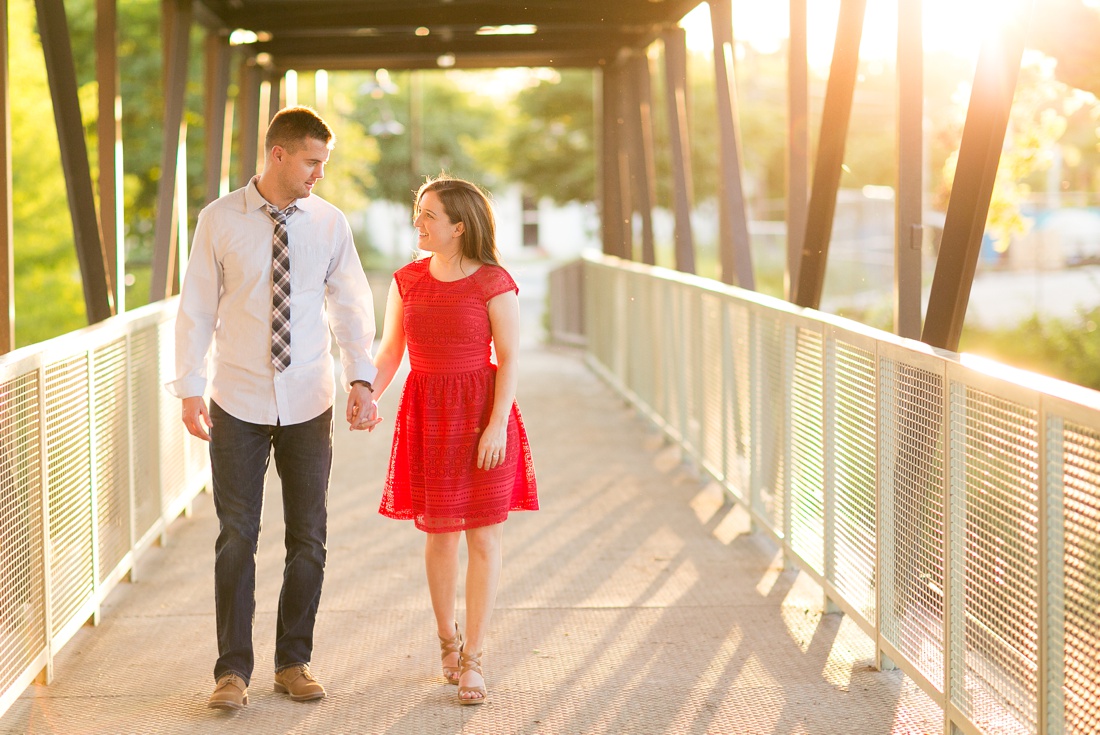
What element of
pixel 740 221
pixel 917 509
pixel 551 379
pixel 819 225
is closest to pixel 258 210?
pixel 917 509

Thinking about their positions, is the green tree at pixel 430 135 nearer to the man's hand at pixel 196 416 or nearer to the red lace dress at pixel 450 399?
the red lace dress at pixel 450 399

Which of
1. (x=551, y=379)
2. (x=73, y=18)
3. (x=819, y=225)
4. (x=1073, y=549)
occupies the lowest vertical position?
(x=551, y=379)

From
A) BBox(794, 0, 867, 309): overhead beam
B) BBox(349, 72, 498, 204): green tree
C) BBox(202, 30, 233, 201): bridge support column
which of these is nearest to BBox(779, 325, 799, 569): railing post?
BBox(794, 0, 867, 309): overhead beam

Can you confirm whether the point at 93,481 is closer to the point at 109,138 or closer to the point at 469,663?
the point at 469,663

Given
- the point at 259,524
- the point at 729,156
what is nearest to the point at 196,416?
the point at 259,524

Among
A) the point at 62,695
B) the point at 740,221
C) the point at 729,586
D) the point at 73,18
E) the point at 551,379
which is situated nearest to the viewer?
the point at 62,695

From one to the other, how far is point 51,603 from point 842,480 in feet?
9.16

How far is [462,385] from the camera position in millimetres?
4434

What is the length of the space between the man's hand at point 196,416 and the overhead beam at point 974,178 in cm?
233

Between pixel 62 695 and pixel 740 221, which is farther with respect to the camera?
pixel 740 221

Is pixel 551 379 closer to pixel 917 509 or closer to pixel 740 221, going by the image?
pixel 740 221

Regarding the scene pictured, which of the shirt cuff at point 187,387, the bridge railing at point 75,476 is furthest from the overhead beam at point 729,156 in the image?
the shirt cuff at point 187,387

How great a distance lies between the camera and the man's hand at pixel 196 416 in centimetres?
423

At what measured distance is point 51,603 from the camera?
4781 mm
